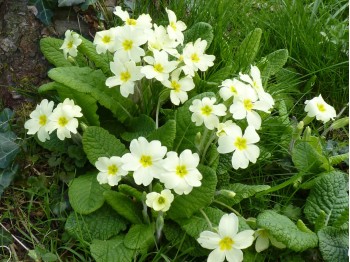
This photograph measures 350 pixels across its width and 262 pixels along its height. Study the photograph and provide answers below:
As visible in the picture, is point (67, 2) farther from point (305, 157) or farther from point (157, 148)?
point (305, 157)

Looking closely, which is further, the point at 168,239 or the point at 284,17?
the point at 284,17

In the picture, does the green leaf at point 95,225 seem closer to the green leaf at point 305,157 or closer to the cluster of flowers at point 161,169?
the cluster of flowers at point 161,169

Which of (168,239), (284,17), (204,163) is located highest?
(284,17)

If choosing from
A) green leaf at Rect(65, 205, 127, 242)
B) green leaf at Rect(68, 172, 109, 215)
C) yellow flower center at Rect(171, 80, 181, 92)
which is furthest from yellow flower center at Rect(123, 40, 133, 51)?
green leaf at Rect(65, 205, 127, 242)

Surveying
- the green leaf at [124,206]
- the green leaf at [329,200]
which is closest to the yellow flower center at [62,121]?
the green leaf at [124,206]

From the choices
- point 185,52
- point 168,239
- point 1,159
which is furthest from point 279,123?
point 1,159

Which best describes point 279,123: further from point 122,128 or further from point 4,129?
point 4,129
